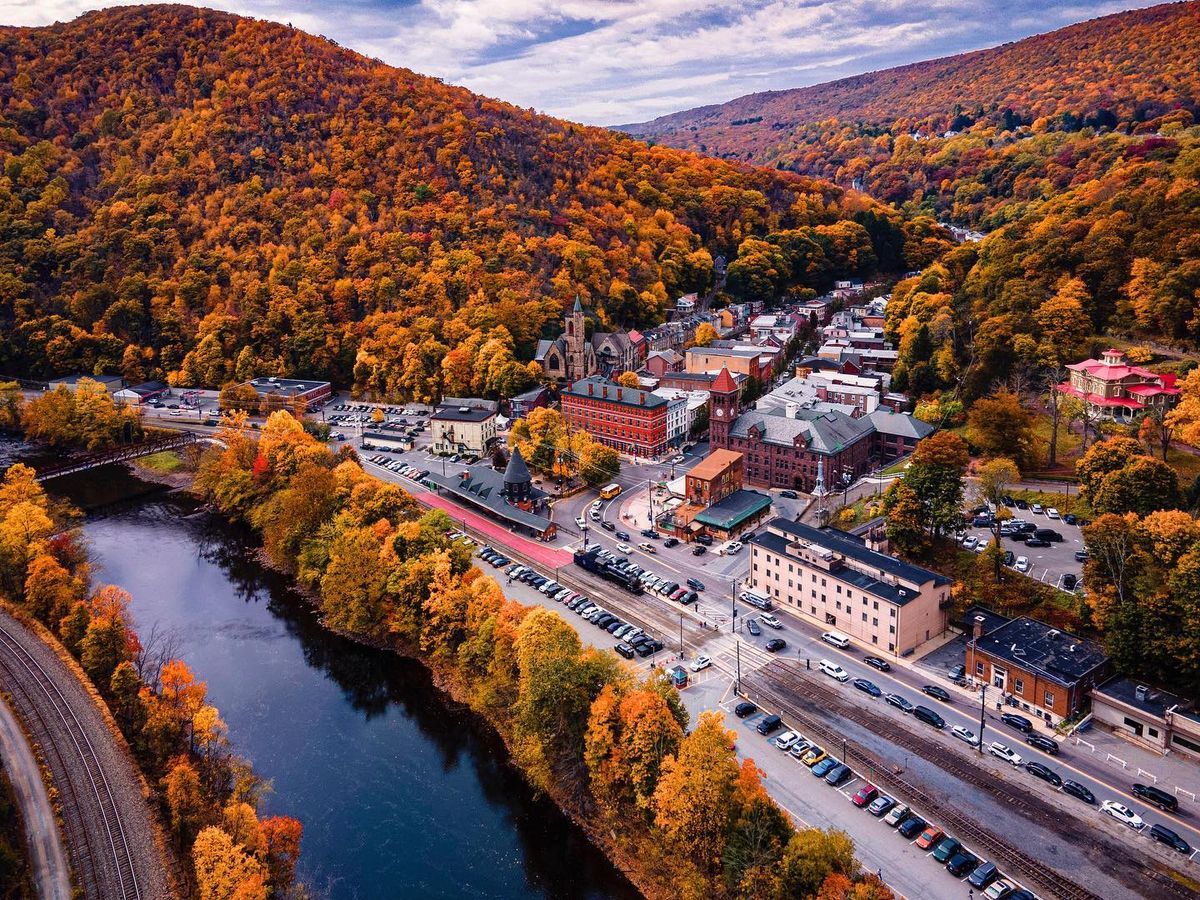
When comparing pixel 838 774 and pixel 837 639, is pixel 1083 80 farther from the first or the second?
pixel 838 774

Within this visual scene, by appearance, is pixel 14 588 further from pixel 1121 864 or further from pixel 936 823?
pixel 1121 864

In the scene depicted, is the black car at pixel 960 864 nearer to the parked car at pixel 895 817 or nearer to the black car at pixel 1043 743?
the parked car at pixel 895 817

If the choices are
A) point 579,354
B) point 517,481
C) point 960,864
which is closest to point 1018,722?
point 960,864

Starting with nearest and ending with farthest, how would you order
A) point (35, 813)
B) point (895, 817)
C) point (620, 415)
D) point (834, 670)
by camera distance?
point (895, 817) → point (35, 813) → point (834, 670) → point (620, 415)

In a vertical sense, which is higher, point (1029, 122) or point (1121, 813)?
point (1029, 122)

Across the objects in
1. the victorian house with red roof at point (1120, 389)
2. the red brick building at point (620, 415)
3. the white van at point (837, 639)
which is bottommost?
the white van at point (837, 639)

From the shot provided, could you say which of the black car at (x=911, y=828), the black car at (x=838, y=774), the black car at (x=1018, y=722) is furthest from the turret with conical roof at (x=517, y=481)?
the black car at (x=911, y=828)
